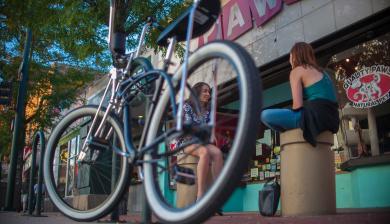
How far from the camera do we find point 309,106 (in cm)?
437

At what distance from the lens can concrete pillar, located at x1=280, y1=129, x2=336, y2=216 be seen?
456cm

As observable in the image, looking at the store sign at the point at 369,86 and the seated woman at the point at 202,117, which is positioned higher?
the store sign at the point at 369,86

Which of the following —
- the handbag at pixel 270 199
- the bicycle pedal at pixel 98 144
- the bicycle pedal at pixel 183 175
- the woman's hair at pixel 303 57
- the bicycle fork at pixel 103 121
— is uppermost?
the woman's hair at pixel 303 57

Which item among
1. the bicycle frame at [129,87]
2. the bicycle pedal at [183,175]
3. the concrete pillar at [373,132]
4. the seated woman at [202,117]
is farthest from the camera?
the concrete pillar at [373,132]

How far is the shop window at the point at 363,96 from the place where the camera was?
7.30m

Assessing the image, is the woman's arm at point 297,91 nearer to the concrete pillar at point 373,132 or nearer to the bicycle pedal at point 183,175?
the bicycle pedal at point 183,175

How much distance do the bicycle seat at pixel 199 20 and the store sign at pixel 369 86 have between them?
5618 mm

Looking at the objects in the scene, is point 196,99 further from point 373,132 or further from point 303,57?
point 373,132

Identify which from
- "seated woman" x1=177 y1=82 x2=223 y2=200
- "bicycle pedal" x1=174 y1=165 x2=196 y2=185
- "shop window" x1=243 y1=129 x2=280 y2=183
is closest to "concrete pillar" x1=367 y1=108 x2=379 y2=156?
"shop window" x1=243 y1=129 x2=280 y2=183

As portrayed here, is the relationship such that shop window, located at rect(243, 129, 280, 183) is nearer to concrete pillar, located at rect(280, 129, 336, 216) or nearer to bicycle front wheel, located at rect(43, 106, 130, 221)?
concrete pillar, located at rect(280, 129, 336, 216)

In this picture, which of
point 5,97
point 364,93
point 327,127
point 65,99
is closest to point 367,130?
point 364,93

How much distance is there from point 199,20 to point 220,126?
23.6 inches

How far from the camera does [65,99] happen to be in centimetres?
1531

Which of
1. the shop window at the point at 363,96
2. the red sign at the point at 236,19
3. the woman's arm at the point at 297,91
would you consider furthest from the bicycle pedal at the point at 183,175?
the red sign at the point at 236,19
